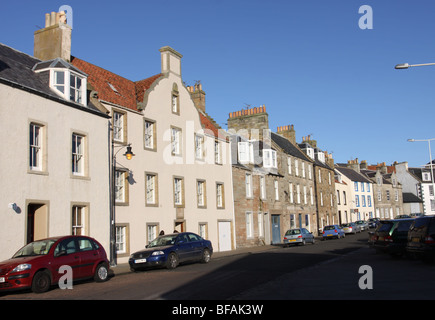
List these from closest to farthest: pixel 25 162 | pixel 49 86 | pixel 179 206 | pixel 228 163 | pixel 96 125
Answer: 1. pixel 25 162
2. pixel 49 86
3. pixel 96 125
4. pixel 179 206
5. pixel 228 163

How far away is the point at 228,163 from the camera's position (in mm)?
33094

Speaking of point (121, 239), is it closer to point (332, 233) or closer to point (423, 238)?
point (423, 238)

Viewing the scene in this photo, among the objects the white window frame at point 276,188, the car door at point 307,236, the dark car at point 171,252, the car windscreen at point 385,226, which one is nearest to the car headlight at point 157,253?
the dark car at point 171,252

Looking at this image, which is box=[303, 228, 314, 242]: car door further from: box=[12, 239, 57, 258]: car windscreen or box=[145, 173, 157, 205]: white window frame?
box=[12, 239, 57, 258]: car windscreen

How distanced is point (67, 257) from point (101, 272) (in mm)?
1734

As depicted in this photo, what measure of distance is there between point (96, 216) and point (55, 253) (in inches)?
265

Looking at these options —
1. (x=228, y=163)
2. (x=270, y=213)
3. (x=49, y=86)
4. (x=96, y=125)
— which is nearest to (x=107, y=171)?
(x=96, y=125)

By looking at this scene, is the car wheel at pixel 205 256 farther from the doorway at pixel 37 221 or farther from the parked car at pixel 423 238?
the parked car at pixel 423 238

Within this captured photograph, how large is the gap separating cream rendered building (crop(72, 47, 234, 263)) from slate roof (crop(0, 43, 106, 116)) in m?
2.66

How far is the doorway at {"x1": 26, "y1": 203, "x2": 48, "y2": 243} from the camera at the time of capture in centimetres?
1742

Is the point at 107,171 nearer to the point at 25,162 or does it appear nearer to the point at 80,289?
the point at 25,162

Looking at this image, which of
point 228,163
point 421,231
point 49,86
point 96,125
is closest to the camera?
point 421,231

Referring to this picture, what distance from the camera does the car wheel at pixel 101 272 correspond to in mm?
14859

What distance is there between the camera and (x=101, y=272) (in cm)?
1504
